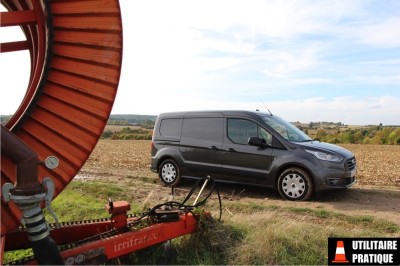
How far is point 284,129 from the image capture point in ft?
30.9

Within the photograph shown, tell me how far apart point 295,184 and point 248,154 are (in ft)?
4.07

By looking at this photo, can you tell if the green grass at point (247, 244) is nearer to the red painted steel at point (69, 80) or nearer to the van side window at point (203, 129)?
the red painted steel at point (69, 80)

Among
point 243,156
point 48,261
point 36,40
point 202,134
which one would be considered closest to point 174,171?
point 202,134

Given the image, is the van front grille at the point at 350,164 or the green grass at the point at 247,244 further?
the van front grille at the point at 350,164

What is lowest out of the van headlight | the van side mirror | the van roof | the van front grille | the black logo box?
the black logo box

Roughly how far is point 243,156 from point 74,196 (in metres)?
3.82

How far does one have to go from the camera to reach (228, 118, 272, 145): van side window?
9.23 m

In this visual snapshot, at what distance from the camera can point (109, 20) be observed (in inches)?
165

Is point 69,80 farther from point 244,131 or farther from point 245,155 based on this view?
point 244,131

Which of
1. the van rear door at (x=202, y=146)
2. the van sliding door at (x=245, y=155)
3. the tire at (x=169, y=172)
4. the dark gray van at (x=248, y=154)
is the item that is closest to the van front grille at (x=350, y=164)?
the dark gray van at (x=248, y=154)

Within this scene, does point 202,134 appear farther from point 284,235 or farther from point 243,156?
point 284,235

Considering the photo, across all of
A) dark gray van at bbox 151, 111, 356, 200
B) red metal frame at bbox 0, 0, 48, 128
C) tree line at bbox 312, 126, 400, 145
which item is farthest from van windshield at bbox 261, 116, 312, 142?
tree line at bbox 312, 126, 400, 145

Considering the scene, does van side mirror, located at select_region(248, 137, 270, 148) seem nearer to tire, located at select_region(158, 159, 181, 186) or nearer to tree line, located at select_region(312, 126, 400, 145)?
tire, located at select_region(158, 159, 181, 186)

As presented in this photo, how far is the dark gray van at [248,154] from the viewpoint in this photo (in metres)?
8.56
